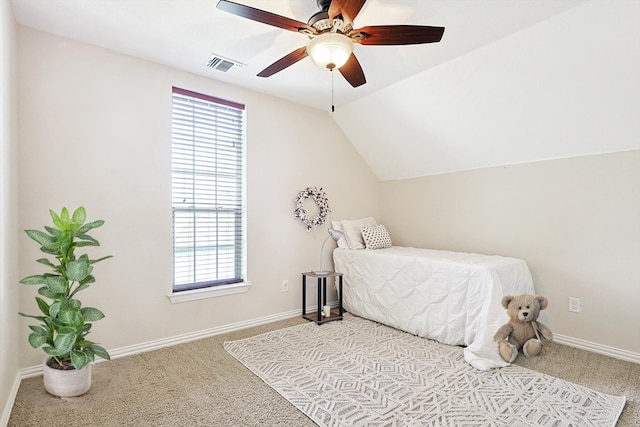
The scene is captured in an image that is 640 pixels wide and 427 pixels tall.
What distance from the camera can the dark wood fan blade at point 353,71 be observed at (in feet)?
7.30

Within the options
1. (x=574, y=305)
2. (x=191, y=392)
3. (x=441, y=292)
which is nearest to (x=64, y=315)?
(x=191, y=392)

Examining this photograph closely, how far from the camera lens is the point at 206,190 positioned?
129 inches

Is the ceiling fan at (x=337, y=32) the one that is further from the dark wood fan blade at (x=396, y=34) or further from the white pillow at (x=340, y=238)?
the white pillow at (x=340, y=238)

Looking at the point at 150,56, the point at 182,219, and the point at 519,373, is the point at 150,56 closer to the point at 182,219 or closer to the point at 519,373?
the point at 182,219

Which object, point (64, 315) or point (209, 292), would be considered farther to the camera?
point (209, 292)

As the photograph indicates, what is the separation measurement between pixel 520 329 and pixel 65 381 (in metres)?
3.14

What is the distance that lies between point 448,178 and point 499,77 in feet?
4.48

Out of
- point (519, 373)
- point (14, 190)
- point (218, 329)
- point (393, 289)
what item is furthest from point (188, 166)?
point (519, 373)

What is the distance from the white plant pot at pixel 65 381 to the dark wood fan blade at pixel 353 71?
255cm

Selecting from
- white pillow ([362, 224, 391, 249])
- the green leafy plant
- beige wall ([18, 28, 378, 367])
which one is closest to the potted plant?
the green leafy plant

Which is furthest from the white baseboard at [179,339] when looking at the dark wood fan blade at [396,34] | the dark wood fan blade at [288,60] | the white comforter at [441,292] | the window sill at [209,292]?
Answer: the dark wood fan blade at [396,34]

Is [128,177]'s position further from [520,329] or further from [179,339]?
[520,329]

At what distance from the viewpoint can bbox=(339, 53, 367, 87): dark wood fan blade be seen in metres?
2.23

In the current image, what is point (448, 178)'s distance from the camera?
3951mm
